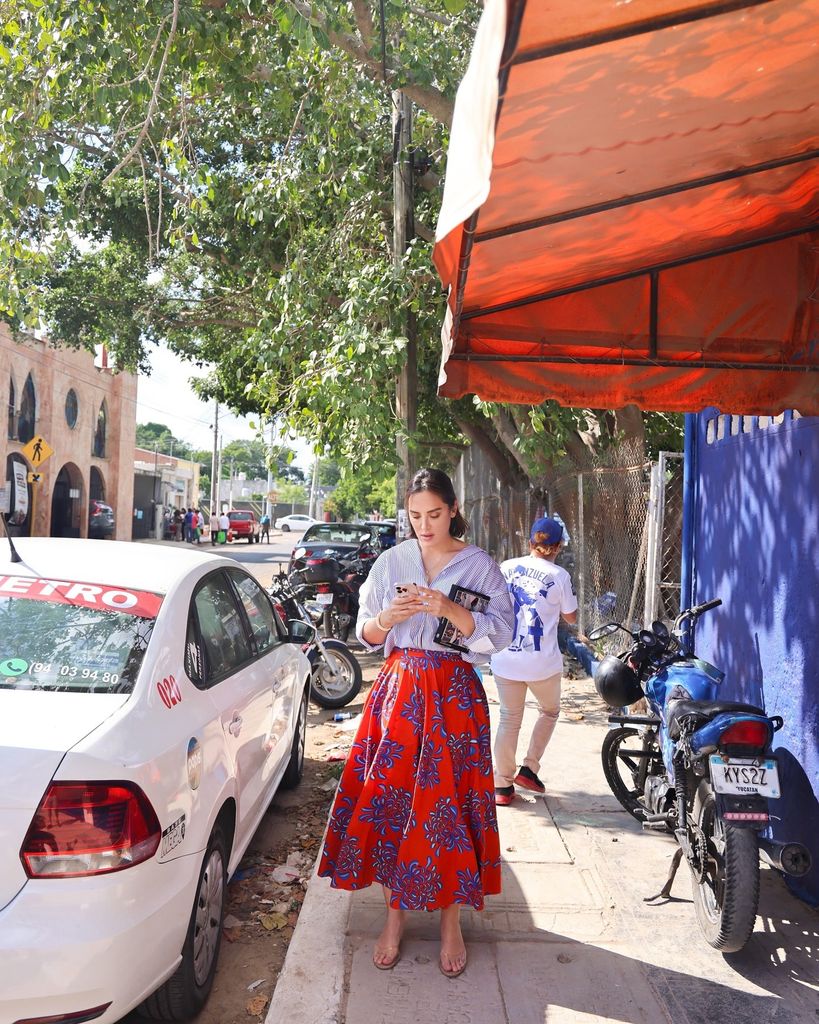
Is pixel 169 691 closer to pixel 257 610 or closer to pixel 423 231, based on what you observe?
pixel 257 610

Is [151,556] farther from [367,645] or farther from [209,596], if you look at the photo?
[367,645]

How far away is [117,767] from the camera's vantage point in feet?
8.41

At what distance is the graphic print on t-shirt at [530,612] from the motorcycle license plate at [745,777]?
5.89ft

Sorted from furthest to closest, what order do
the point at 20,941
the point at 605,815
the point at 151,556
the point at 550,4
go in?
the point at 605,815
the point at 151,556
the point at 20,941
the point at 550,4

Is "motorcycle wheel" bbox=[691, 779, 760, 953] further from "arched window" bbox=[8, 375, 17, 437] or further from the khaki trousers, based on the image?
"arched window" bbox=[8, 375, 17, 437]

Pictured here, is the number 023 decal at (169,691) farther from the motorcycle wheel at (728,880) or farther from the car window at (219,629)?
the motorcycle wheel at (728,880)

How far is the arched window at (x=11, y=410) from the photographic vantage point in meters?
29.0

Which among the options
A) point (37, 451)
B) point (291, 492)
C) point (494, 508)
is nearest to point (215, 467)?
point (37, 451)

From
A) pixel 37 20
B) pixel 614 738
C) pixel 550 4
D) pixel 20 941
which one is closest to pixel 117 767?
pixel 20 941

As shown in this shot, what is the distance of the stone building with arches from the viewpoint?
2934 cm

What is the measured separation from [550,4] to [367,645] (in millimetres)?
2402

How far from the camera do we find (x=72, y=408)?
113 feet

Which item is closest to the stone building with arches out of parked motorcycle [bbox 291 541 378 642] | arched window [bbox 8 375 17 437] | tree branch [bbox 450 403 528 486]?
arched window [bbox 8 375 17 437]

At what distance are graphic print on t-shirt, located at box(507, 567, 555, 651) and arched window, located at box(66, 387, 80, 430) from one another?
3215cm
